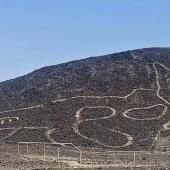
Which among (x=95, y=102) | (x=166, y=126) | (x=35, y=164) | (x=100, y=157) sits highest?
(x=95, y=102)

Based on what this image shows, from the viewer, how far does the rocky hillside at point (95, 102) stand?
231 feet

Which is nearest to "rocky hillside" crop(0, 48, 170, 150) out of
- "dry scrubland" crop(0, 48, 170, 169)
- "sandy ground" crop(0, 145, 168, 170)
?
"dry scrubland" crop(0, 48, 170, 169)

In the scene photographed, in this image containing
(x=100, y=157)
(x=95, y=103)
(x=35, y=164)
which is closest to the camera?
(x=35, y=164)

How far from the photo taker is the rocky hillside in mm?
70438

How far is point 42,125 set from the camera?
74.1 metres

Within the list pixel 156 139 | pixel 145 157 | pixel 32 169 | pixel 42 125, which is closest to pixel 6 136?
pixel 42 125

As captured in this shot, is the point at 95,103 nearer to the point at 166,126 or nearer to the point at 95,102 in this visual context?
the point at 95,102

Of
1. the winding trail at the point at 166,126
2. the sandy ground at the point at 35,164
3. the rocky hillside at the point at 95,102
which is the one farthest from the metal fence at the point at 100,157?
the winding trail at the point at 166,126

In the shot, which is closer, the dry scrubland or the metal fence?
the metal fence

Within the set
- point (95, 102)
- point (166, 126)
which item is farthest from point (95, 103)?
point (166, 126)

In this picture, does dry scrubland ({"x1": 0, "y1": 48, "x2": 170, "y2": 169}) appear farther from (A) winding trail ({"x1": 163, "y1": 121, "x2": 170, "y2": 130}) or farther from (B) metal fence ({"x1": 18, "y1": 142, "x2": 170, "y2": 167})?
(B) metal fence ({"x1": 18, "y1": 142, "x2": 170, "y2": 167})

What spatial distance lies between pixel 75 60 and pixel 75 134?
118 feet

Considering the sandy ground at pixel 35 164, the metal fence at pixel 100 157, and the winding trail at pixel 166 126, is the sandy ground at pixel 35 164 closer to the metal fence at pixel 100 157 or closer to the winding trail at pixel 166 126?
the metal fence at pixel 100 157

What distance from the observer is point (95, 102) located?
81.4 meters
